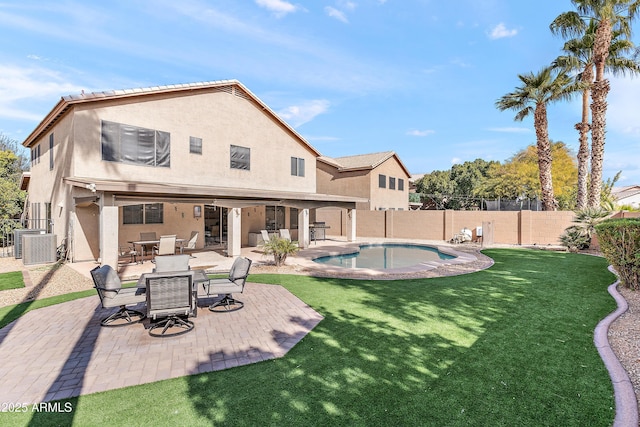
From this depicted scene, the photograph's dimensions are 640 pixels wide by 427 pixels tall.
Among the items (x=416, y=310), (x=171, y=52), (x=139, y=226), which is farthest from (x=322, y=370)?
(x=171, y=52)

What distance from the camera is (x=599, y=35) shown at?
1881cm

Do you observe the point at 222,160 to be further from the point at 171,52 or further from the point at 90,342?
the point at 90,342

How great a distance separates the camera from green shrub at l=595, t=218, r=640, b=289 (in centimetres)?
848

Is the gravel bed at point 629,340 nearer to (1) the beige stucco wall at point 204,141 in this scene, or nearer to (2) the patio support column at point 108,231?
(2) the patio support column at point 108,231

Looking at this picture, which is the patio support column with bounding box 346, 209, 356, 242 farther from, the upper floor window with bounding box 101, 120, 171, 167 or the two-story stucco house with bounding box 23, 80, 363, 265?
the upper floor window with bounding box 101, 120, 171, 167

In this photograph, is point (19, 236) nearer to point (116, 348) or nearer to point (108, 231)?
point (108, 231)

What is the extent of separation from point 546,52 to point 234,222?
86.6 feet

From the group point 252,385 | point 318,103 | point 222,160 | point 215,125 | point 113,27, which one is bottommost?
point 252,385

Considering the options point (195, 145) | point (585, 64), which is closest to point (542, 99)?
point (585, 64)

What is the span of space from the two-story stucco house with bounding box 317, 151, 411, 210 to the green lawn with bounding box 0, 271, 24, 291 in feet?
83.1

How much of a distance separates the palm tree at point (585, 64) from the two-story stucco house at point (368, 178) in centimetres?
1601

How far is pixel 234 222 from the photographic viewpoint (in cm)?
1549

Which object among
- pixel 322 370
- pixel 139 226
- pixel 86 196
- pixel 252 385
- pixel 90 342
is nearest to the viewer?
pixel 252 385

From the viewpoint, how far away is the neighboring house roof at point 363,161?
32375 mm
